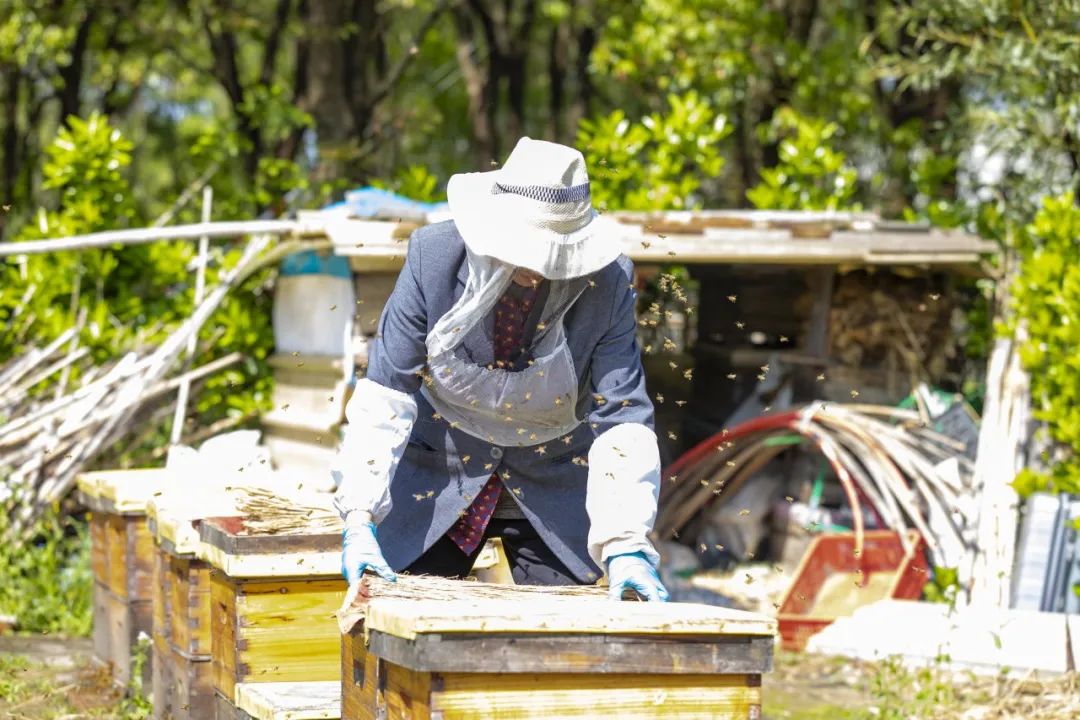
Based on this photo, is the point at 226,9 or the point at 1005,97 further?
the point at 226,9

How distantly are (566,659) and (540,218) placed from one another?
1.18 m

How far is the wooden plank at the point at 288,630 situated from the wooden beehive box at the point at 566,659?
121 centimetres

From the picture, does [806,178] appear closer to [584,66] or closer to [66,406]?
[66,406]

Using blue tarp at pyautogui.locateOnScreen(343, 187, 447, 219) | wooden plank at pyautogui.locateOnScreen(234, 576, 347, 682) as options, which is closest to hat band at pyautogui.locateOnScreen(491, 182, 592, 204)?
wooden plank at pyautogui.locateOnScreen(234, 576, 347, 682)

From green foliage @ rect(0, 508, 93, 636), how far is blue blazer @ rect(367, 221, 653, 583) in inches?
158

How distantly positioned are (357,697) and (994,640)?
3.60 m

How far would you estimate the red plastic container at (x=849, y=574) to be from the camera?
314 inches

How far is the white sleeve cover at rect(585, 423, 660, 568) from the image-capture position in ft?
12.5

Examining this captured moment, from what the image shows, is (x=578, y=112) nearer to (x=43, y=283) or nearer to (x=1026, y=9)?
(x=1026, y=9)

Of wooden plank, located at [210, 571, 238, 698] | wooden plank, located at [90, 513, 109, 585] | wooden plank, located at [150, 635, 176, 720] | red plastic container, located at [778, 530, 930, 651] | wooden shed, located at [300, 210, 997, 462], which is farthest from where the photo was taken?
wooden shed, located at [300, 210, 997, 462]

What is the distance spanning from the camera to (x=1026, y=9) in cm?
920

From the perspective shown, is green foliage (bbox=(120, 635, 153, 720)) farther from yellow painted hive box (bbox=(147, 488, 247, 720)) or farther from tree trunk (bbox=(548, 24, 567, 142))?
tree trunk (bbox=(548, 24, 567, 142))

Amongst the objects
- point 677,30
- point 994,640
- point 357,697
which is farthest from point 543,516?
point 677,30

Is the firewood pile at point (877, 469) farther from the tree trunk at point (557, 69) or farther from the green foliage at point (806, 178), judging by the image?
the tree trunk at point (557, 69)
